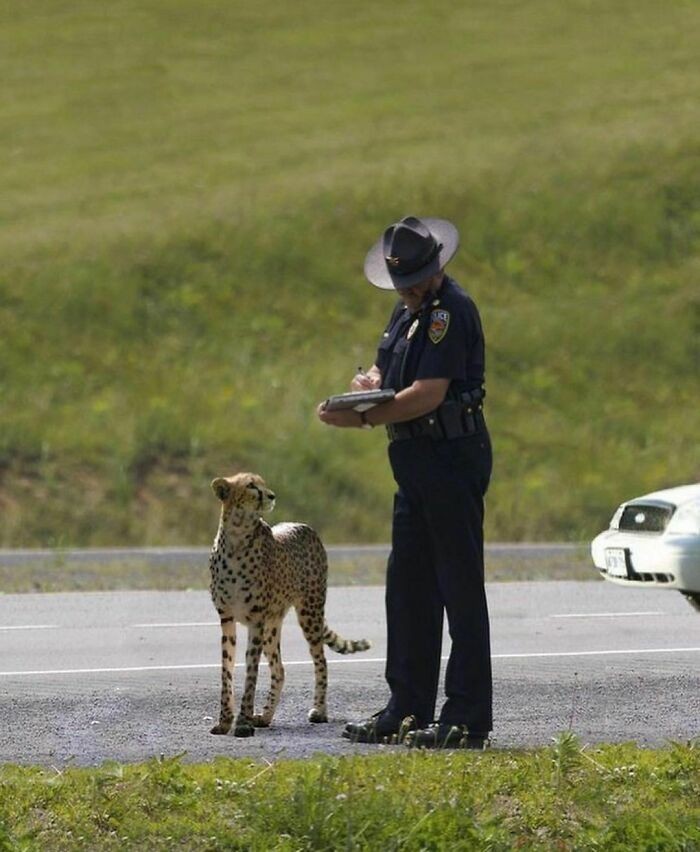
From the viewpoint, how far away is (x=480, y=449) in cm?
856

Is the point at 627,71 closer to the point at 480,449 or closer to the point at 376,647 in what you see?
the point at 376,647

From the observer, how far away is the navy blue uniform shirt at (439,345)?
8.36 meters

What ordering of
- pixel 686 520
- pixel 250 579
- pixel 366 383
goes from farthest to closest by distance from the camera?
pixel 686 520, pixel 250 579, pixel 366 383

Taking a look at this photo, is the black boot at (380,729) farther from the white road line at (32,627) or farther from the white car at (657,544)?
the white road line at (32,627)

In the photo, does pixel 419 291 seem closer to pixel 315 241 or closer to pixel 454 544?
pixel 454 544

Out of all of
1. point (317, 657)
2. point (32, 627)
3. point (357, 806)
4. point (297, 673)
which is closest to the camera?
point (357, 806)

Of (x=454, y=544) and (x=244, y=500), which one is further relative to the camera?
(x=244, y=500)

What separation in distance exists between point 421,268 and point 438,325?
279 mm

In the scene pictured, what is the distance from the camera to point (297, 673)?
1142 cm

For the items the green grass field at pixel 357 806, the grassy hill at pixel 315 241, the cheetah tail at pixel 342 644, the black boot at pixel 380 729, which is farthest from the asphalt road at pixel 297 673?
the grassy hill at pixel 315 241

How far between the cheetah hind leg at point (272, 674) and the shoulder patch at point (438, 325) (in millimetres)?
1755

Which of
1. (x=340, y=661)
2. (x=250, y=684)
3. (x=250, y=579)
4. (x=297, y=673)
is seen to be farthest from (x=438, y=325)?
(x=340, y=661)

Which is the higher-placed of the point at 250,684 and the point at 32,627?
the point at 250,684

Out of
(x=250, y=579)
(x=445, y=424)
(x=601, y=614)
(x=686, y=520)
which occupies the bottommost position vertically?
(x=601, y=614)
